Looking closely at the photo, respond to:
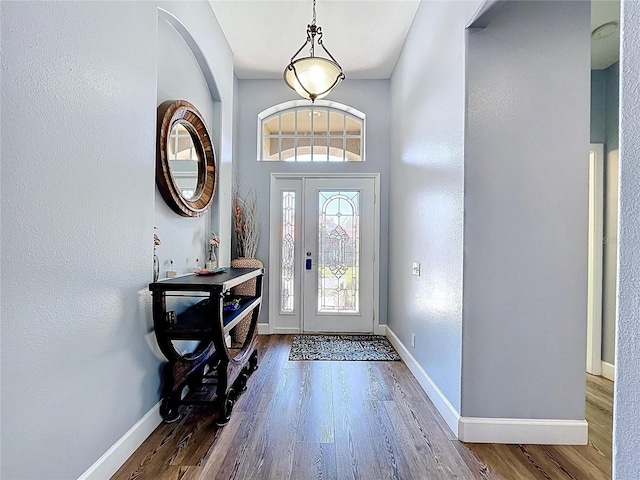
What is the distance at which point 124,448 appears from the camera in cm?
183

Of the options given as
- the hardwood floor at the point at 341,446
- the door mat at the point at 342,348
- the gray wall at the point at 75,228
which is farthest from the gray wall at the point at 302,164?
the gray wall at the point at 75,228

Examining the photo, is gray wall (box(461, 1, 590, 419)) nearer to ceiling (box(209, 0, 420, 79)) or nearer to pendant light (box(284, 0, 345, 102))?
pendant light (box(284, 0, 345, 102))

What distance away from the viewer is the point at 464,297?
2.10 m

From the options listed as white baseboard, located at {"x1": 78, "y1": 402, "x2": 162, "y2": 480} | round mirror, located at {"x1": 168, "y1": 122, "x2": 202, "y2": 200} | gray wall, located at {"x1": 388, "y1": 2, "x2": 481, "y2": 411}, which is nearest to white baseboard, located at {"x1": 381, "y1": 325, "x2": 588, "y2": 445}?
gray wall, located at {"x1": 388, "y1": 2, "x2": 481, "y2": 411}

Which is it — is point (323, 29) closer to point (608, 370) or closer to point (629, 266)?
point (629, 266)

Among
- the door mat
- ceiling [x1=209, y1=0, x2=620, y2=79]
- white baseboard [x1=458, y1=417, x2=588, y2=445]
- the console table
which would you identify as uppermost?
ceiling [x1=209, y1=0, x2=620, y2=79]

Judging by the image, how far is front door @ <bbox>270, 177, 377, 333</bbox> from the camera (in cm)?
451

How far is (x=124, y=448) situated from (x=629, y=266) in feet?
7.40

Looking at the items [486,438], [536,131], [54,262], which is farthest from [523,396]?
[54,262]

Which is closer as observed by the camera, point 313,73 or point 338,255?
point 313,73

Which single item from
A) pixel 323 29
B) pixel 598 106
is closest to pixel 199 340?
pixel 323 29

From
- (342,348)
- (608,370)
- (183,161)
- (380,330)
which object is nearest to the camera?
(183,161)

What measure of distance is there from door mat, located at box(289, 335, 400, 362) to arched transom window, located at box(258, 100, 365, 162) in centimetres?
227

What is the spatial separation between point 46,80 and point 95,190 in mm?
471
